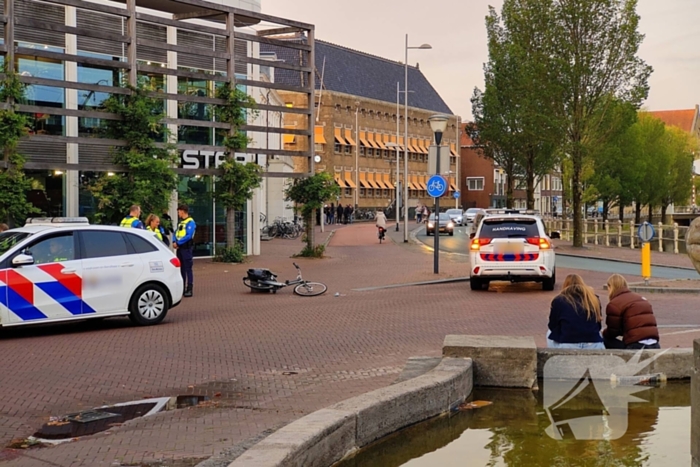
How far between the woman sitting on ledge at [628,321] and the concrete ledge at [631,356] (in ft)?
1.07

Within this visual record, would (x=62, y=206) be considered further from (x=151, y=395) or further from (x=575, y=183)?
(x=575, y=183)

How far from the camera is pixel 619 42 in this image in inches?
1460

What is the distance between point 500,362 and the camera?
8844 mm

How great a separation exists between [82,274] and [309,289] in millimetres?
6909

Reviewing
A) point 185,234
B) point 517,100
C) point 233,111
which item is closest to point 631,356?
point 185,234

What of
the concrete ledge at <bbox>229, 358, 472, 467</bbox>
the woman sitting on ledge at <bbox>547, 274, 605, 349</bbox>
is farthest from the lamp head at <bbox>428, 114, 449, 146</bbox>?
the concrete ledge at <bbox>229, 358, 472, 467</bbox>

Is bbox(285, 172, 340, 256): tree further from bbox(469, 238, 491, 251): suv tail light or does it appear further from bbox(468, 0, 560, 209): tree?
bbox(468, 0, 560, 209): tree

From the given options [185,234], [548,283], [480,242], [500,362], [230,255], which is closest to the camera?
[500,362]

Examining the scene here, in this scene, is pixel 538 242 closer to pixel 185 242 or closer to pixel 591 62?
pixel 185 242

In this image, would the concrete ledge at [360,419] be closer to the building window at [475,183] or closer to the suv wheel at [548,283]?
the suv wheel at [548,283]

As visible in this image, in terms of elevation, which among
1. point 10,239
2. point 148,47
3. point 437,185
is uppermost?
point 148,47

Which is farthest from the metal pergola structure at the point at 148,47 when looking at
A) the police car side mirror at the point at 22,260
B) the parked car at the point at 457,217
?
the parked car at the point at 457,217

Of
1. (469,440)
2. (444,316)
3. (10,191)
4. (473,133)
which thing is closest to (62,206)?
(10,191)

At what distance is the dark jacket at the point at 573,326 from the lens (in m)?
9.53
